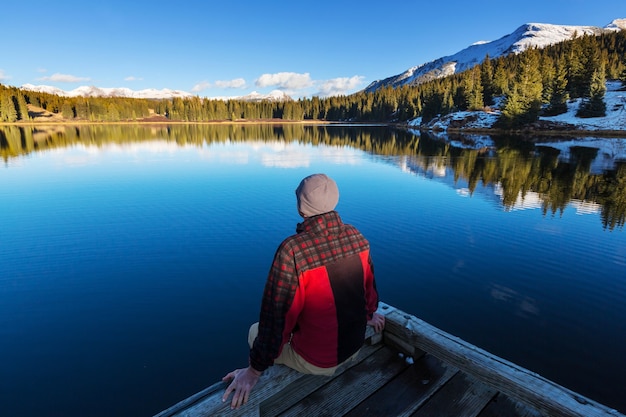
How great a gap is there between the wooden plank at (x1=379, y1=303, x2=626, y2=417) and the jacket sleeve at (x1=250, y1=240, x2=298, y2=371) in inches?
78.2

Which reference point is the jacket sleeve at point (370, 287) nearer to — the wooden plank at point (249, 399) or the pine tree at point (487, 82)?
the wooden plank at point (249, 399)

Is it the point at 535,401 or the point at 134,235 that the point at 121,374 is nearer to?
the point at 535,401

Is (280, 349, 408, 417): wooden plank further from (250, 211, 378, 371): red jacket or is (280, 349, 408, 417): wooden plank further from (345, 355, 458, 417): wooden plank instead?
(250, 211, 378, 371): red jacket

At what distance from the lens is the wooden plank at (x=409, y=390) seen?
381cm

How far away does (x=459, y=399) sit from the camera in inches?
156

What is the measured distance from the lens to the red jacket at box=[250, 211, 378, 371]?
3.13 m

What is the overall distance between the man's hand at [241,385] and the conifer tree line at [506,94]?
90597mm

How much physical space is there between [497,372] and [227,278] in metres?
8.68

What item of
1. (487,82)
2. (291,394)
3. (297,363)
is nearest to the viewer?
(297,363)

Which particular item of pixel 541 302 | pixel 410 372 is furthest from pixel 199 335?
pixel 541 302

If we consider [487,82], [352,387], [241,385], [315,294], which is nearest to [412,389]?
[352,387]

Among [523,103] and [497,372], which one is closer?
[497,372]

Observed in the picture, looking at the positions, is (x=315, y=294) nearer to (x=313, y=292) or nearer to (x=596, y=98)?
(x=313, y=292)

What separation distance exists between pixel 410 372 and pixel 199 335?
556 cm
